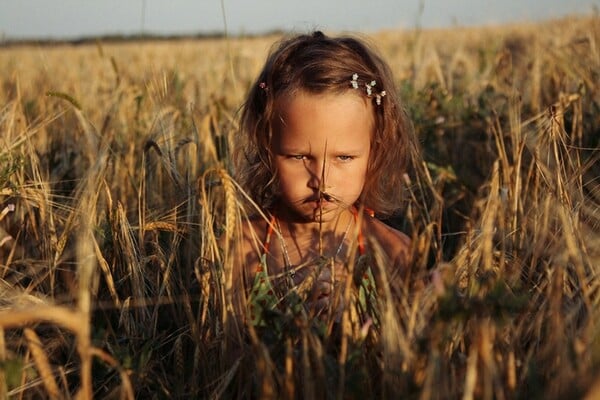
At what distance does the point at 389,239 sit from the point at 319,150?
38 centimetres

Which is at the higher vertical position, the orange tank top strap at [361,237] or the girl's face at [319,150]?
the girl's face at [319,150]

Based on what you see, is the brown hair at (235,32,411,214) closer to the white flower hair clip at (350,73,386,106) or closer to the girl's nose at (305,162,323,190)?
the white flower hair clip at (350,73,386,106)

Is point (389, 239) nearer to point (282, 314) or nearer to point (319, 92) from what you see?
point (319, 92)

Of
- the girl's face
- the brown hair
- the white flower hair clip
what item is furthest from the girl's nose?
the white flower hair clip

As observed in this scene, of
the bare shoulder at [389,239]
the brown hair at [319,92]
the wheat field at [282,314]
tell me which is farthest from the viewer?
the bare shoulder at [389,239]

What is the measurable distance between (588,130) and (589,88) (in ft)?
1.01

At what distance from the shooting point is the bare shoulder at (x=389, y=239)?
1813 mm

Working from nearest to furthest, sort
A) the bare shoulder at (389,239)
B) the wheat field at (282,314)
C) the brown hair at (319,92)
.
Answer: the wheat field at (282,314) < the brown hair at (319,92) < the bare shoulder at (389,239)

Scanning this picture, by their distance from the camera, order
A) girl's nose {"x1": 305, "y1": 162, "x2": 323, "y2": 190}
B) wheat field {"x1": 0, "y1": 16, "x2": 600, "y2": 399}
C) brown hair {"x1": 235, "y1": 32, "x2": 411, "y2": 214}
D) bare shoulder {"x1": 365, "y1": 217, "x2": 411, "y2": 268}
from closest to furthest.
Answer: wheat field {"x1": 0, "y1": 16, "x2": 600, "y2": 399} → girl's nose {"x1": 305, "y1": 162, "x2": 323, "y2": 190} → brown hair {"x1": 235, "y1": 32, "x2": 411, "y2": 214} → bare shoulder {"x1": 365, "y1": 217, "x2": 411, "y2": 268}

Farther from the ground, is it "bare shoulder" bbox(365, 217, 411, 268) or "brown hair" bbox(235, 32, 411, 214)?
"brown hair" bbox(235, 32, 411, 214)

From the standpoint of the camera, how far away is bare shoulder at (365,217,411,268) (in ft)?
5.95

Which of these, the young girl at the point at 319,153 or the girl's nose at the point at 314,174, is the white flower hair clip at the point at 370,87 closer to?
the young girl at the point at 319,153

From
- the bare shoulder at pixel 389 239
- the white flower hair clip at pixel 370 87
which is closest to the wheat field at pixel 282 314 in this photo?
the bare shoulder at pixel 389 239

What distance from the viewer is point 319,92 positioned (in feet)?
5.37
